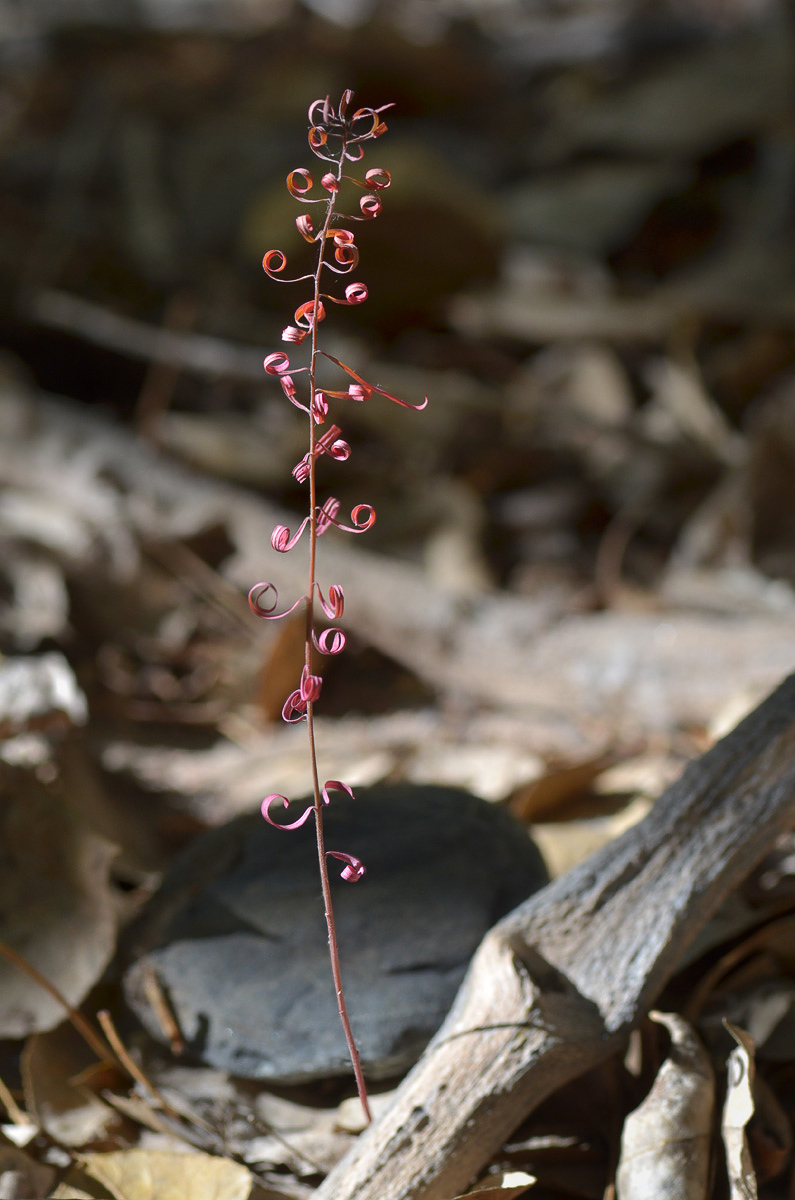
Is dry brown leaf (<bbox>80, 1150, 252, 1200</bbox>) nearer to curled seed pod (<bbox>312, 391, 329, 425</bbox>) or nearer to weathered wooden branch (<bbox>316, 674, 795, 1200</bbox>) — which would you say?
weathered wooden branch (<bbox>316, 674, 795, 1200</bbox>)

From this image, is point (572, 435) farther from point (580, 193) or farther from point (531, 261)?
point (580, 193)

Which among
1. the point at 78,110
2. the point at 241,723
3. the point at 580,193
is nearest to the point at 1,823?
the point at 241,723

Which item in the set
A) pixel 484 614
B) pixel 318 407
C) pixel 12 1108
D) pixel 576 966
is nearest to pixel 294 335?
pixel 318 407

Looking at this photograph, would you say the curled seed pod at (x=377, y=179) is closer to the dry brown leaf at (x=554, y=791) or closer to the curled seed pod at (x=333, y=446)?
the curled seed pod at (x=333, y=446)

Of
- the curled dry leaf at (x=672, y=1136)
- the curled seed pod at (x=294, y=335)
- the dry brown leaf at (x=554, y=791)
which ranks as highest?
the curled seed pod at (x=294, y=335)

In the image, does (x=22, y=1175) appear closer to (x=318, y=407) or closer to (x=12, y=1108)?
(x=12, y=1108)

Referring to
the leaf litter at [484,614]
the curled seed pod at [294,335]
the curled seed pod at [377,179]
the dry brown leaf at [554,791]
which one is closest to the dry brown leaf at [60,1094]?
the leaf litter at [484,614]
